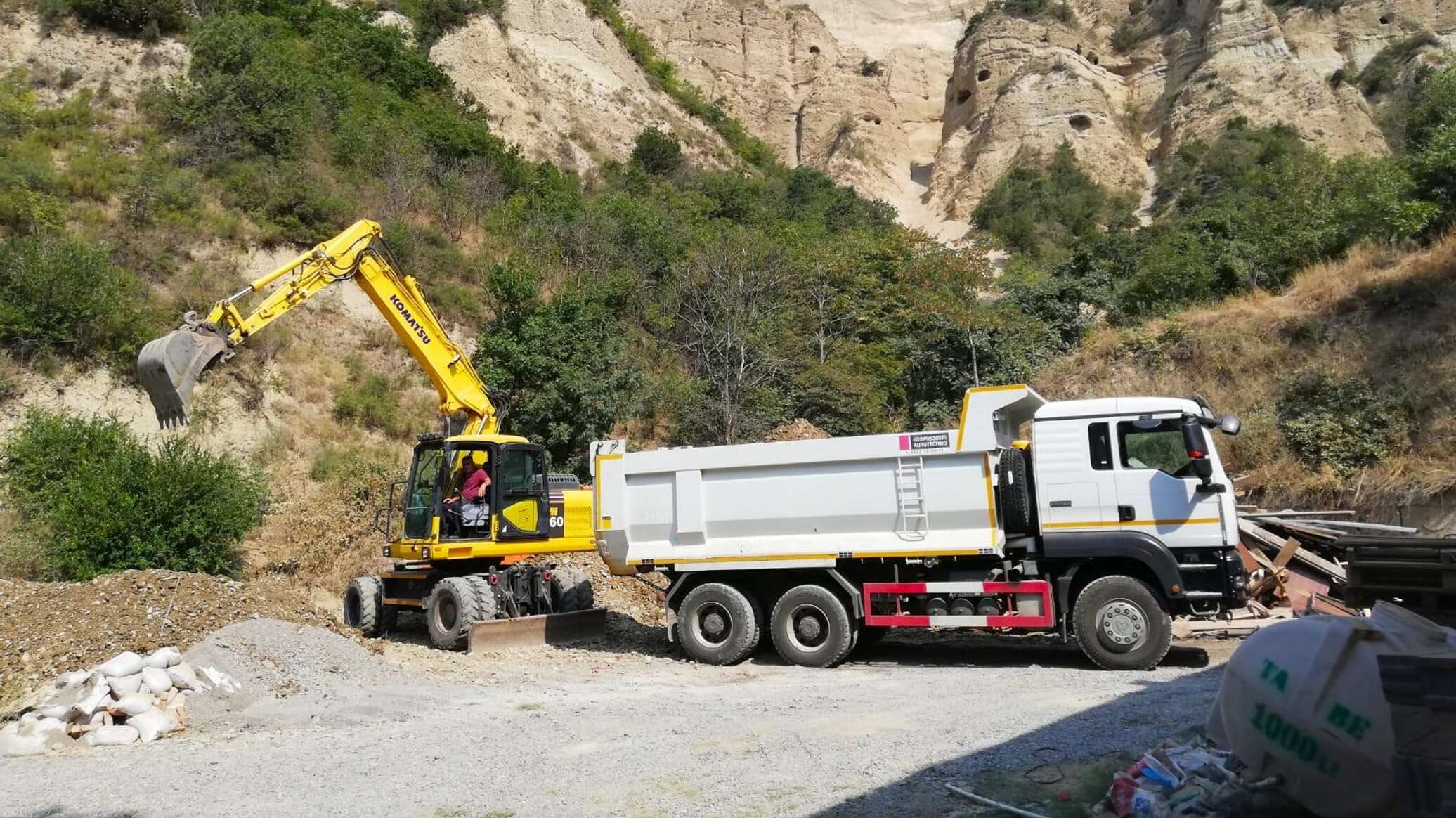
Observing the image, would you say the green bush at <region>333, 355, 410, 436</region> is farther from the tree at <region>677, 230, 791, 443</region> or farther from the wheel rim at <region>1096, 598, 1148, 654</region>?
the wheel rim at <region>1096, 598, 1148, 654</region>

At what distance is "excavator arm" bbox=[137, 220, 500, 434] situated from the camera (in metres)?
10.1

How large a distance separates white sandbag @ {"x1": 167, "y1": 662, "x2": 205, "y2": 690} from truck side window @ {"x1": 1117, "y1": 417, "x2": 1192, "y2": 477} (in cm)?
917

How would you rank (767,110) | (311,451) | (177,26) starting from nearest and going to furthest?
(311,451)
(177,26)
(767,110)

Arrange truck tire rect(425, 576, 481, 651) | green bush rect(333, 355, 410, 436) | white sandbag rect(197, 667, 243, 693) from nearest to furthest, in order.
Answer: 1. white sandbag rect(197, 667, 243, 693)
2. truck tire rect(425, 576, 481, 651)
3. green bush rect(333, 355, 410, 436)

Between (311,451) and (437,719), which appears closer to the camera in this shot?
(437,719)

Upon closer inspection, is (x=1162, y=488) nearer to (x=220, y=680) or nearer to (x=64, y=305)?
(x=220, y=680)

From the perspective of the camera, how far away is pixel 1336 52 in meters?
54.7

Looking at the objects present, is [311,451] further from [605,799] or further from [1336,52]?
[1336,52]

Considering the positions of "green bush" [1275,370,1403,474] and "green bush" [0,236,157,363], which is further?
"green bush" [0,236,157,363]

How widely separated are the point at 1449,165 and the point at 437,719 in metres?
24.4

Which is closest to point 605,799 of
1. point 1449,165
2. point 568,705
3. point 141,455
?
point 568,705

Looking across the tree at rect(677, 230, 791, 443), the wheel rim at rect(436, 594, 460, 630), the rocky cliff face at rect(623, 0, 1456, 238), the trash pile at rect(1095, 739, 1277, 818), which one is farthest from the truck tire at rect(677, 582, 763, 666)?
the rocky cliff face at rect(623, 0, 1456, 238)

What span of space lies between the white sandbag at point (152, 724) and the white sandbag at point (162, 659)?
2.08ft

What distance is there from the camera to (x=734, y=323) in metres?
25.9
